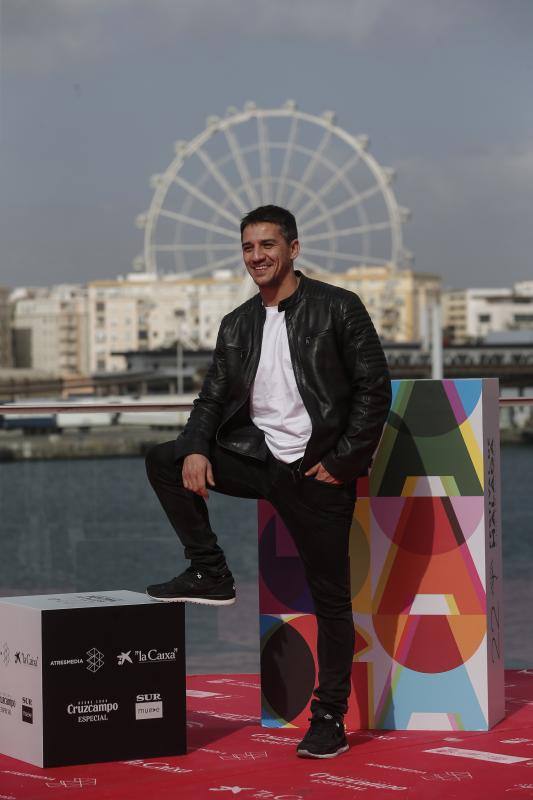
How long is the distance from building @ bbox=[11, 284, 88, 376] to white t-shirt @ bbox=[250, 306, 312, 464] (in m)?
118

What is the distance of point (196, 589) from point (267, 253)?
0.80 metres

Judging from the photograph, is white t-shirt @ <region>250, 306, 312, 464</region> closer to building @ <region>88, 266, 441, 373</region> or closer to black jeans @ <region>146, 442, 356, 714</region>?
black jeans @ <region>146, 442, 356, 714</region>

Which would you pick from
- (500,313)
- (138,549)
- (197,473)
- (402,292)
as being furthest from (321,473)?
(500,313)

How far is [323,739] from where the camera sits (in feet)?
11.4

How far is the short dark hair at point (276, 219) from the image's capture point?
3535 millimetres

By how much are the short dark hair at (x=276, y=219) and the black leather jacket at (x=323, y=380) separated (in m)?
0.12

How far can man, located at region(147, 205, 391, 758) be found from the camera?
3.45 m

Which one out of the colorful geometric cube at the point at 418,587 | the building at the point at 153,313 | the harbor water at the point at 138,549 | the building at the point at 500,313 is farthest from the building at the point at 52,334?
the colorful geometric cube at the point at 418,587

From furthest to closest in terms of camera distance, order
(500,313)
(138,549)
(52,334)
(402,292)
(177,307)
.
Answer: (52,334) → (500,313) → (402,292) → (177,307) → (138,549)

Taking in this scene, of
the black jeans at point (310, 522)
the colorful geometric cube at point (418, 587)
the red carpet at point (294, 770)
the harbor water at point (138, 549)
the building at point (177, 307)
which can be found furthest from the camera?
the building at point (177, 307)

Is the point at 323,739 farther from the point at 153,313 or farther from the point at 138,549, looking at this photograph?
the point at 153,313

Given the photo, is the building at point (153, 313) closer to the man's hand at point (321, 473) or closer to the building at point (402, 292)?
the building at point (402, 292)

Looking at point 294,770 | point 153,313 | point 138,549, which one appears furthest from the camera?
point 153,313

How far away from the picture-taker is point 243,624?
5.39m
